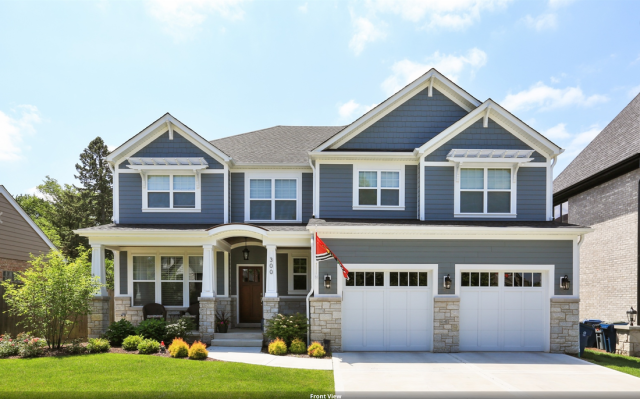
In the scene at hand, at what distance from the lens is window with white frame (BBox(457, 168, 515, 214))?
13219 mm

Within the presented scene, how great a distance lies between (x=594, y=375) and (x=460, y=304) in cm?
346

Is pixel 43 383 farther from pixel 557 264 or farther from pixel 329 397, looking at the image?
pixel 557 264

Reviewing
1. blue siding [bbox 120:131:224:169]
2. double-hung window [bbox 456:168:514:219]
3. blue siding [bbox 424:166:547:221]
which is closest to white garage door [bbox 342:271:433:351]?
blue siding [bbox 424:166:547:221]

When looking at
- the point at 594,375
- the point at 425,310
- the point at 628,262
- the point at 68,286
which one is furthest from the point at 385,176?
the point at 68,286

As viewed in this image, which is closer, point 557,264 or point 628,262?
point 557,264

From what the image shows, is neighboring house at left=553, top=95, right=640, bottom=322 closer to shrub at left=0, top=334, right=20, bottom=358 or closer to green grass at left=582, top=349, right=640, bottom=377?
green grass at left=582, top=349, right=640, bottom=377

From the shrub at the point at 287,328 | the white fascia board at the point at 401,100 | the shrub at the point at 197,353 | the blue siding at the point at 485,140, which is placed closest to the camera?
the shrub at the point at 197,353

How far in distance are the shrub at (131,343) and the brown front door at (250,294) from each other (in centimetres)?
411

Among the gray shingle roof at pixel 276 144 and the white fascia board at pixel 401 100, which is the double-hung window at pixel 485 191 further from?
the gray shingle roof at pixel 276 144

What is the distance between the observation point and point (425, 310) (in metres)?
12.0

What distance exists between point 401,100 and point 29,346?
1230 cm

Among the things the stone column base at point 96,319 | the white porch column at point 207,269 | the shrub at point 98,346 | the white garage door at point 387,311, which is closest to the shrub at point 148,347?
the shrub at point 98,346

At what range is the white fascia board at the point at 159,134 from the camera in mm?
14102

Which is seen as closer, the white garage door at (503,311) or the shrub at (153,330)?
the shrub at (153,330)
